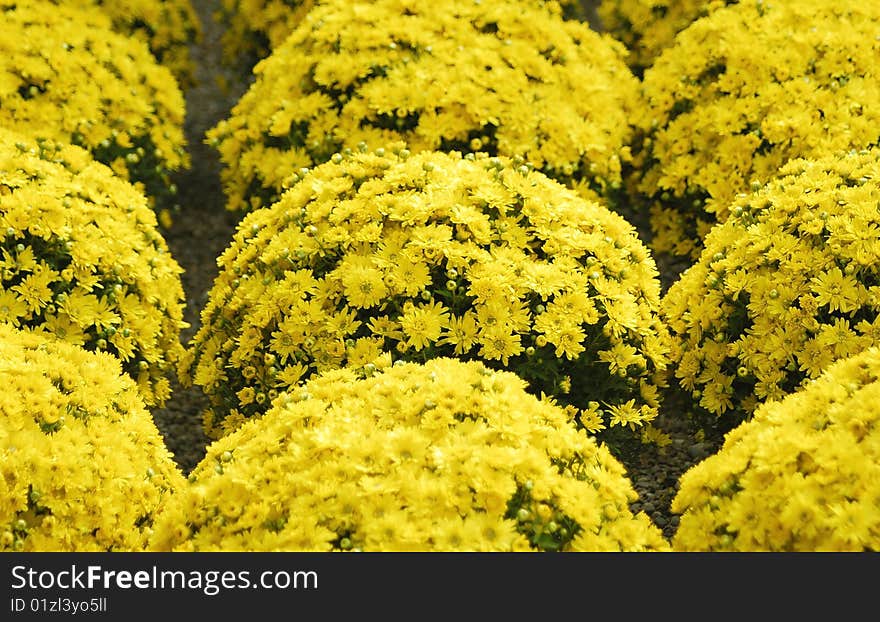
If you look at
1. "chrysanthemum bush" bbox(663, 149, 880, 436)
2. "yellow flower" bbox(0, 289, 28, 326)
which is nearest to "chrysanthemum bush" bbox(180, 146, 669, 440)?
"chrysanthemum bush" bbox(663, 149, 880, 436)

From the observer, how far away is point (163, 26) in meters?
8.13

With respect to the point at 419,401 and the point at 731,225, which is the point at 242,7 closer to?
the point at 731,225

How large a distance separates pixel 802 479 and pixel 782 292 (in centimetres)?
148

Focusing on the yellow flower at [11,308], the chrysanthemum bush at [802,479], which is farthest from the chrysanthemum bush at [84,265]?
the chrysanthemum bush at [802,479]

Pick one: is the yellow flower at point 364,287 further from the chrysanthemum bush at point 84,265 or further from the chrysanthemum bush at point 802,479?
the chrysanthemum bush at point 802,479

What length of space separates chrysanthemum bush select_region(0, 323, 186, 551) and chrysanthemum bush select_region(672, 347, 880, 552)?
1.81m

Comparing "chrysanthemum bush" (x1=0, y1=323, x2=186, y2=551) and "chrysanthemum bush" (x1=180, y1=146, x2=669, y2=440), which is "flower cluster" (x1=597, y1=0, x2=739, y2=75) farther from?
"chrysanthemum bush" (x1=0, y1=323, x2=186, y2=551)

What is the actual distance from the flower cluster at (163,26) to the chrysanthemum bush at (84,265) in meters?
2.75

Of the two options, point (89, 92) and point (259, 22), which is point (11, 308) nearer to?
point (89, 92)

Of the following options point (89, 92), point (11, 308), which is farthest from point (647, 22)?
point (11, 308)

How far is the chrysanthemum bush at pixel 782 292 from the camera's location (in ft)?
13.8

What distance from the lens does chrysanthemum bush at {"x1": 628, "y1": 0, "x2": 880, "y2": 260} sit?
5.79 metres

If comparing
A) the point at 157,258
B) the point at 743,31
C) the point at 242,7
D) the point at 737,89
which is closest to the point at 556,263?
the point at 157,258

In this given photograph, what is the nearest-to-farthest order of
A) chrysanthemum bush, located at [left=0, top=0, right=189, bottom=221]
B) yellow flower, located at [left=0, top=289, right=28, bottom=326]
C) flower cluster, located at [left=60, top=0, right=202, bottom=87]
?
yellow flower, located at [left=0, top=289, right=28, bottom=326] → chrysanthemum bush, located at [left=0, top=0, right=189, bottom=221] → flower cluster, located at [left=60, top=0, right=202, bottom=87]
